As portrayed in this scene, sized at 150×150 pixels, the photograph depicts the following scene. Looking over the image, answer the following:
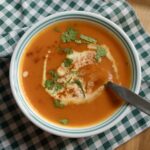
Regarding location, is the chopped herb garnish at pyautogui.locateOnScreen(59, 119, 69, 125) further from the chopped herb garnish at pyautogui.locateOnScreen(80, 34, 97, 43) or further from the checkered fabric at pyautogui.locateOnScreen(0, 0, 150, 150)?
the chopped herb garnish at pyautogui.locateOnScreen(80, 34, 97, 43)

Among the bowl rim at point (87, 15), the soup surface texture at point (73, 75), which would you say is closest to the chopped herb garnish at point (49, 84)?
the soup surface texture at point (73, 75)

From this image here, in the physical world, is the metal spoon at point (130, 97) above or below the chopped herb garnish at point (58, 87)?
above

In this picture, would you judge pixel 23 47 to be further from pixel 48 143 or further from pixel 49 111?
pixel 48 143

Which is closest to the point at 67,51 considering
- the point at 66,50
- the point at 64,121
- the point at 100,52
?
the point at 66,50

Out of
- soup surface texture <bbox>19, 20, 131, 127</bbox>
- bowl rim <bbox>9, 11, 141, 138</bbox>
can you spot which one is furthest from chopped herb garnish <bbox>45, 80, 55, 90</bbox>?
bowl rim <bbox>9, 11, 141, 138</bbox>

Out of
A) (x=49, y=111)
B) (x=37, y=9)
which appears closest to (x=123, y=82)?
(x=49, y=111)

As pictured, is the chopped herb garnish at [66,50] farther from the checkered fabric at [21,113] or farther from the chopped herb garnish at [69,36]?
the checkered fabric at [21,113]

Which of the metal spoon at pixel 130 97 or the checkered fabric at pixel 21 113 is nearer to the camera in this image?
the metal spoon at pixel 130 97
